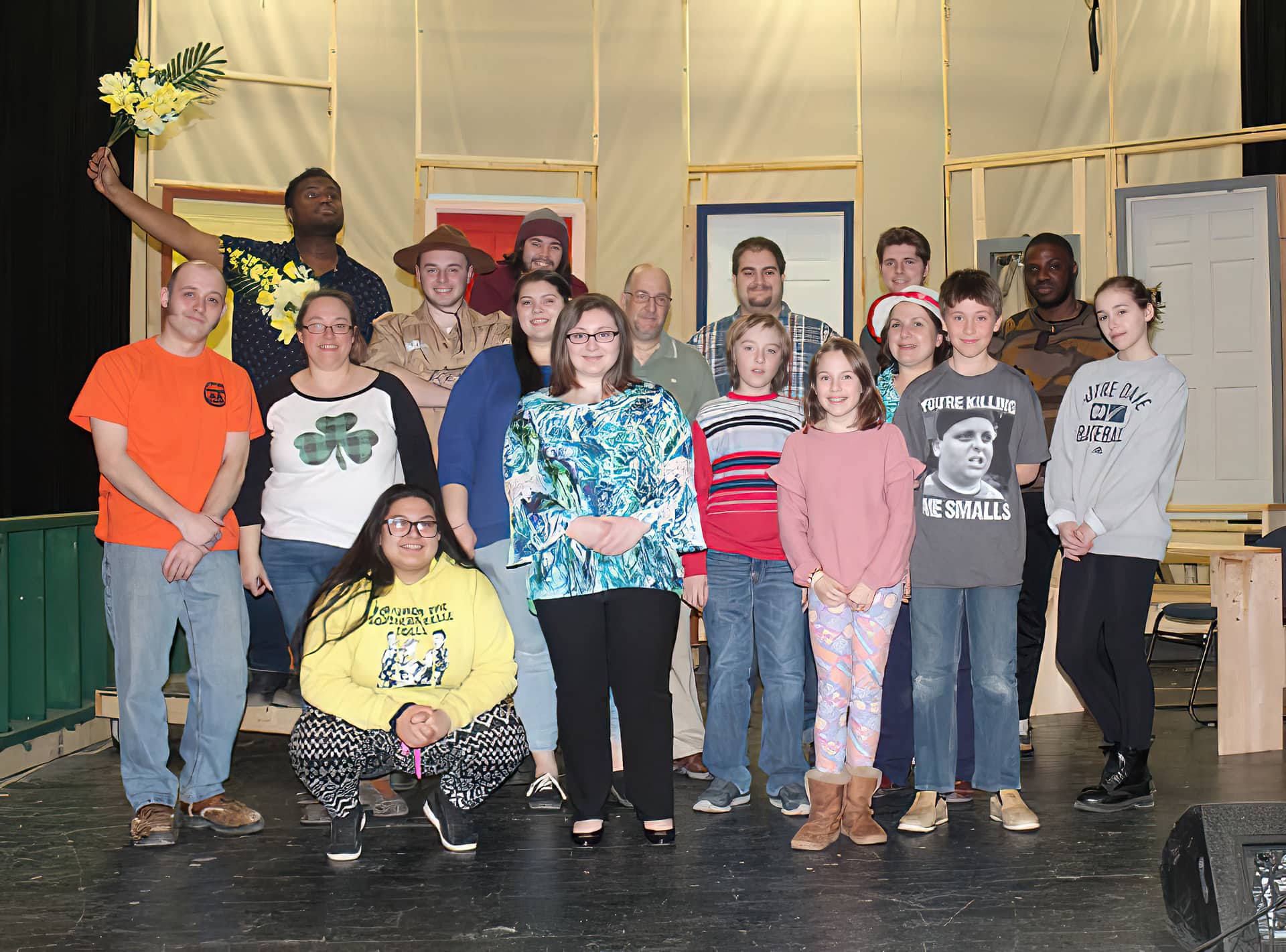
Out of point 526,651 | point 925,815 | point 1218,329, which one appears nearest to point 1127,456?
point 925,815

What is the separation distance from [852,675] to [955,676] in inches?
13.3

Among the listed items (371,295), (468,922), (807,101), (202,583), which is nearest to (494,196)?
(807,101)

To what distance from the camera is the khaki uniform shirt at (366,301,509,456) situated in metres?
3.93

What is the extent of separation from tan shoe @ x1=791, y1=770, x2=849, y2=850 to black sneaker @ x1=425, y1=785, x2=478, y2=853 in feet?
2.73

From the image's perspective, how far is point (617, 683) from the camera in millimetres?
2945

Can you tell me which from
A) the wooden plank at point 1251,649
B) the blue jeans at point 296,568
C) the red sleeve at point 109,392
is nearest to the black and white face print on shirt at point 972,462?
the wooden plank at point 1251,649

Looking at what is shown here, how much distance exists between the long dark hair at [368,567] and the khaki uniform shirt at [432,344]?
86cm

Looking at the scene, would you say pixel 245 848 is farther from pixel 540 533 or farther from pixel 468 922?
pixel 540 533

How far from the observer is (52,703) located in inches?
166

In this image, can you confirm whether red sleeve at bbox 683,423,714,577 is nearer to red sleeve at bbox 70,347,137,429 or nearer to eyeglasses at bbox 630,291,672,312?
eyeglasses at bbox 630,291,672,312

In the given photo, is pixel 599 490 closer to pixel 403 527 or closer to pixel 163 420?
pixel 403 527

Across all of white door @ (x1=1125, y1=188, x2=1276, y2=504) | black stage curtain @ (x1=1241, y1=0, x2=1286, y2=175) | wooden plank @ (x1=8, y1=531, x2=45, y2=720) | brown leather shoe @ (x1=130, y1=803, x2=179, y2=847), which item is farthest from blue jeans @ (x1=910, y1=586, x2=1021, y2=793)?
black stage curtain @ (x1=1241, y1=0, x2=1286, y2=175)

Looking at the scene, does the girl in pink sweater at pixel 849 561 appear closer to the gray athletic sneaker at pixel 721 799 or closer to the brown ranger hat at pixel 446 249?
the gray athletic sneaker at pixel 721 799

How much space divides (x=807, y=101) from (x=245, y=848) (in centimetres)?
578
